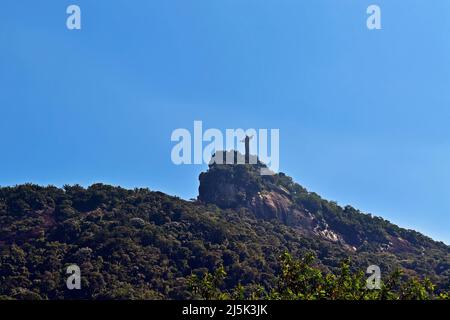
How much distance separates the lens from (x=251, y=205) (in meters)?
123

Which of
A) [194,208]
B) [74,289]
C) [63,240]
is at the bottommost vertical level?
[74,289]

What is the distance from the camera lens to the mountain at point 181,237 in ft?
235

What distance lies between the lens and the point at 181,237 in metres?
89.8

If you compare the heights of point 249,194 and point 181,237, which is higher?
point 249,194

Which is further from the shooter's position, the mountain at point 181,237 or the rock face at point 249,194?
the rock face at point 249,194

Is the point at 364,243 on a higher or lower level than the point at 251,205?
lower

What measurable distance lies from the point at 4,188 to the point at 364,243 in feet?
253

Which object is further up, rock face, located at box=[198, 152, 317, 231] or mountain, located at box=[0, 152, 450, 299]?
rock face, located at box=[198, 152, 317, 231]

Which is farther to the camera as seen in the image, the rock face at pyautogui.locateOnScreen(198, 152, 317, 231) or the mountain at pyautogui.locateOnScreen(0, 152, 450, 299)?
the rock face at pyautogui.locateOnScreen(198, 152, 317, 231)

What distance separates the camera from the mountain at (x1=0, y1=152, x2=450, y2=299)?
71750mm
